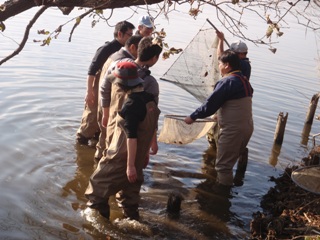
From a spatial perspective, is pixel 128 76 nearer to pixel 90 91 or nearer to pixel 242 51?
pixel 90 91

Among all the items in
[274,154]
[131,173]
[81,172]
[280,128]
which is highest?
[280,128]

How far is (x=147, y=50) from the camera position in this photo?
15.6 feet

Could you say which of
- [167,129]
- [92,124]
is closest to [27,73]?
[92,124]

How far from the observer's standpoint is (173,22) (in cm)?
2639

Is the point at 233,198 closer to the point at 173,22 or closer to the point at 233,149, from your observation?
the point at 233,149

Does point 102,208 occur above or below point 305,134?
below

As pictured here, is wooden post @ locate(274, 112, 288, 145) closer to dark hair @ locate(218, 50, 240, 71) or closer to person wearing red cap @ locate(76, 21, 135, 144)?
dark hair @ locate(218, 50, 240, 71)

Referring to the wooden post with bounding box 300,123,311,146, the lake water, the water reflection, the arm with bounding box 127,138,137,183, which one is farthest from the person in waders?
the wooden post with bounding box 300,123,311,146

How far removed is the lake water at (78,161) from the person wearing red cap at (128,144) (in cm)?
49

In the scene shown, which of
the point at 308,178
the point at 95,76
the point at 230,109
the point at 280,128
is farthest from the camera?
the point at 280,128

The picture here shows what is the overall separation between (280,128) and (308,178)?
13.2 ft

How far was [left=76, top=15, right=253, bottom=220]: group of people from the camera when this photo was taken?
4.66 metres

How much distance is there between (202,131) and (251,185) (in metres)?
1.21

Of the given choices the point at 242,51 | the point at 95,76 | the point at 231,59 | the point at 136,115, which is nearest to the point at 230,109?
the point at 231,59
